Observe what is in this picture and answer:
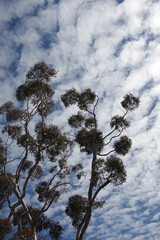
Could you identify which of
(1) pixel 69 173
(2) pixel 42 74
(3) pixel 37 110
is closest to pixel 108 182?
(1) pixel 69 173

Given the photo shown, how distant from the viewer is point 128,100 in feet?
57.3

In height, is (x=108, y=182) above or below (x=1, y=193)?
below

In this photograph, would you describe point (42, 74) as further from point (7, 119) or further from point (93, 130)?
point (93, 130)

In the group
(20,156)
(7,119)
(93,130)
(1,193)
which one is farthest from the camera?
(93,130)

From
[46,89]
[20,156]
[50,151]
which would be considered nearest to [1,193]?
[20,156]

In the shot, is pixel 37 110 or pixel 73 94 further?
pixel 73 94

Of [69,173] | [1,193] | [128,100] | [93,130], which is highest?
[128,100]

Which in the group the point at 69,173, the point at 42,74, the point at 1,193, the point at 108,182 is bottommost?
the point at 108,182

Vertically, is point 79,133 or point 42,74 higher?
point 42,74

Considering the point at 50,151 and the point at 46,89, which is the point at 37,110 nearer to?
the point at 46,89

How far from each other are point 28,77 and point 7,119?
342 centimetres

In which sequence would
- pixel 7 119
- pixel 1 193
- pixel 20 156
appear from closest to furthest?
pixel 1 193
pixel 20 156
pixel 7 119

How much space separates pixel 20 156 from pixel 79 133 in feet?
16.1

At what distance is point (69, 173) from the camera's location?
1702cm
